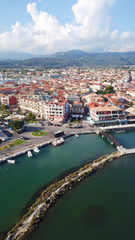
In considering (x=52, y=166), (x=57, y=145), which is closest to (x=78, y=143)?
(x=57, y=145)

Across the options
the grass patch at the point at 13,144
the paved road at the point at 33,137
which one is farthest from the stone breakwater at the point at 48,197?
the grass patch at the point at 13,144

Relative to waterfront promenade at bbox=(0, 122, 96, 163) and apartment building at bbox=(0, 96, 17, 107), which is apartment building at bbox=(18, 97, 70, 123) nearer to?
waterfront promenade at bbox=(0, 122, 96, 163)

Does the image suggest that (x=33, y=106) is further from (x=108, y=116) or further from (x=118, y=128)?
(x=118, y=128)

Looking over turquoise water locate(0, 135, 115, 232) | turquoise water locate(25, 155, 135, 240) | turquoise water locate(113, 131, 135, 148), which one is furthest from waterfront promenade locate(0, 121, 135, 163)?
turquoise water locate(25, 155, 135, 240)

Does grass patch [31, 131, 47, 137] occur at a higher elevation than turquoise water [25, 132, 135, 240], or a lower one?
higher

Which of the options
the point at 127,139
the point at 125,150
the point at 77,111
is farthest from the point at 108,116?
the point at 125,150

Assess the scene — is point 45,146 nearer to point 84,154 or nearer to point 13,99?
point 84,154

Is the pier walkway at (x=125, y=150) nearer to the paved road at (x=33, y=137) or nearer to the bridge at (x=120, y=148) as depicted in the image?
the bridge at (x=120, y=148)
